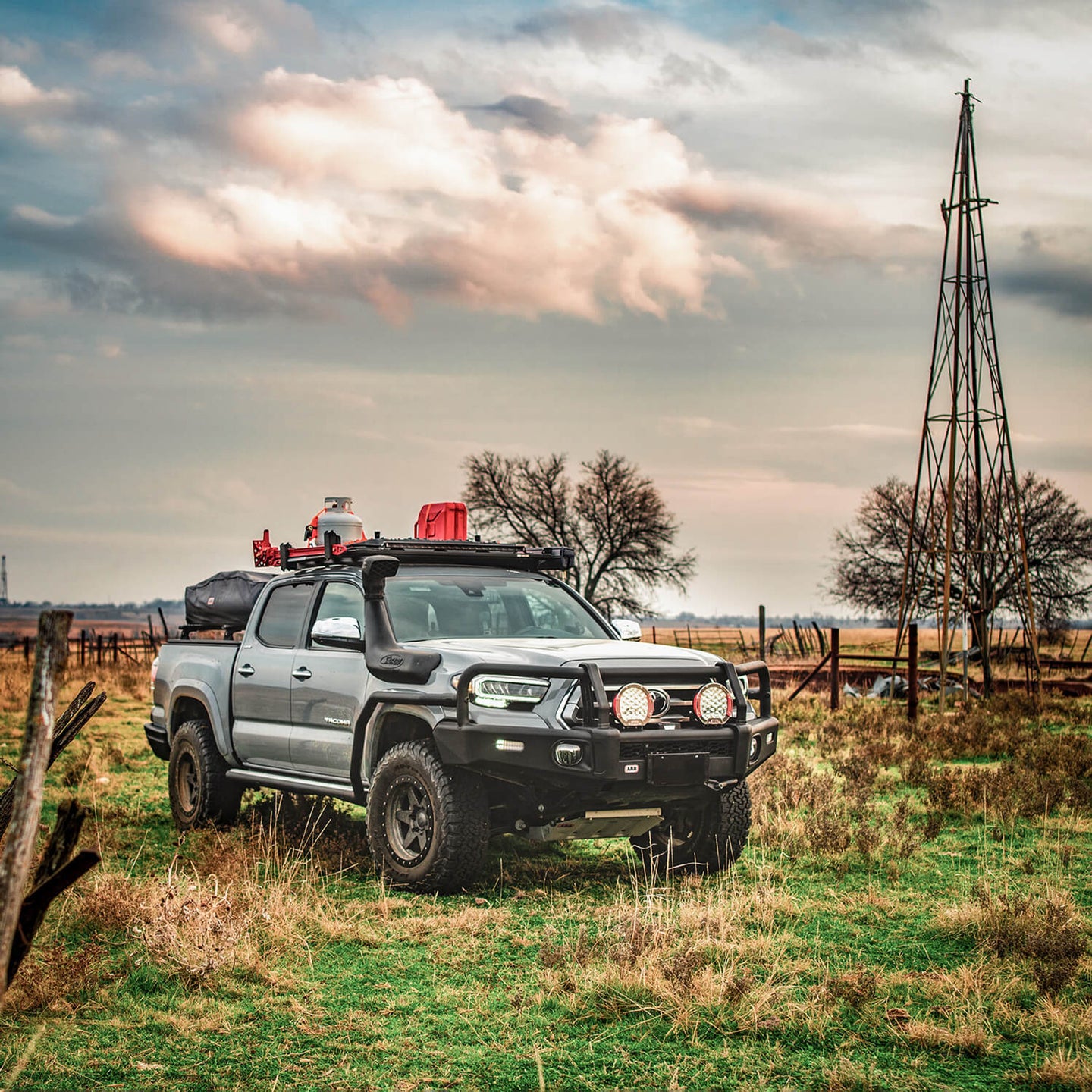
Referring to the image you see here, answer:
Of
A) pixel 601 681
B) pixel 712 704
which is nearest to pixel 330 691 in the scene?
pixel 601 681

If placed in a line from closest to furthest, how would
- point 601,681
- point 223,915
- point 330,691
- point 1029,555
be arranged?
1. point 223,915
2. point 601,681
3. point 330,691
4. point 1029,555

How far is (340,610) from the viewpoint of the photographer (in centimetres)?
880

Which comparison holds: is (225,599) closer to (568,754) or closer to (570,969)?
(568,754)

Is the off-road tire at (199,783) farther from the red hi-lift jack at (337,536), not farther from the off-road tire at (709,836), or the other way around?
the off-road tire at (709,836)

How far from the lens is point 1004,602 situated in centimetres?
4328

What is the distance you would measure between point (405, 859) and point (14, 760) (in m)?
9.23

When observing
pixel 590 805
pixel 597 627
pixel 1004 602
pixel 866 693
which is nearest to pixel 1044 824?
pixel 597 627

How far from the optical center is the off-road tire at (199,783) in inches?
380

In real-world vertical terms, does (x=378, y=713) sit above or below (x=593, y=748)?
above

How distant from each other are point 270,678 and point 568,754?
287cm

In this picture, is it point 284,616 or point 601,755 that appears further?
point 284,616

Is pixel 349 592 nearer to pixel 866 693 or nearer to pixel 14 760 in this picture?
pixel 14 760

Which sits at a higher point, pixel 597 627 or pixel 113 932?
pixel 597 627

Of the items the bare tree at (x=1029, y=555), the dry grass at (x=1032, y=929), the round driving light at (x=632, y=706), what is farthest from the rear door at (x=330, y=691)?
the bare tree at (x=1029, y=555)
